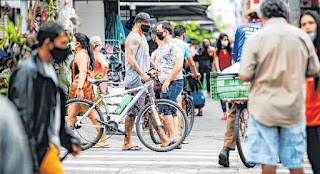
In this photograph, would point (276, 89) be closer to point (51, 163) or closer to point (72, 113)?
point (51, 163)

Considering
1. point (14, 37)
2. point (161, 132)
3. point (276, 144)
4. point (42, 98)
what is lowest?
point (161, 132)

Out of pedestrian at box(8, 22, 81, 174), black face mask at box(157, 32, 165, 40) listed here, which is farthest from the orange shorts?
black face mask at box(157, 32, 165, 40)

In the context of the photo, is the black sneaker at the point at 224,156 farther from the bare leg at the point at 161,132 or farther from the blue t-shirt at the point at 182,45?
the blue t-shirt at the point at 182,45

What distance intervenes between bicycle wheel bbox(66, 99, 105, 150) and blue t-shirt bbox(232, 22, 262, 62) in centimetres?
244

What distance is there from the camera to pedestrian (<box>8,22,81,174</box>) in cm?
449

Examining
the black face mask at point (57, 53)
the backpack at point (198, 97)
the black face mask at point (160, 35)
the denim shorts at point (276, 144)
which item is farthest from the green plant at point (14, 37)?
the backpack at point (198, 97)

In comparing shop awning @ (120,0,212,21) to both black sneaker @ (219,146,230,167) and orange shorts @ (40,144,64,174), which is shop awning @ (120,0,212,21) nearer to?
black sneaker @ (219,146,230,167)

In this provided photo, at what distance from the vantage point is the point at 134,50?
32.3 ft

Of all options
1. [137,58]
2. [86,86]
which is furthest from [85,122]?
[137,58]

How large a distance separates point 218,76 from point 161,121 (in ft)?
7.94

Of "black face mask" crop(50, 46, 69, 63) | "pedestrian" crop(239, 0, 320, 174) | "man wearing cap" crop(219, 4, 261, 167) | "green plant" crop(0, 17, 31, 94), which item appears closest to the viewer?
"black face mask" crop(50, 46, 69, 63)

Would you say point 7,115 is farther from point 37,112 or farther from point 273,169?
point 273,169

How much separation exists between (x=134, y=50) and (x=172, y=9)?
14272 millimetres

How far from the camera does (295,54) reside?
17.7 feet
